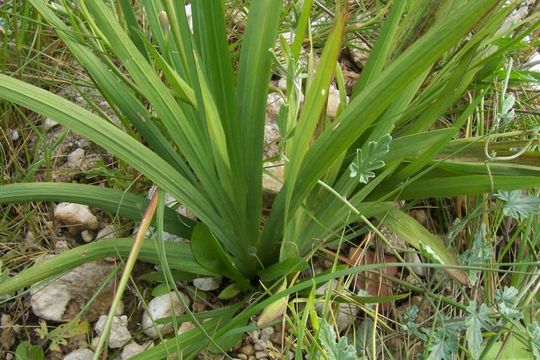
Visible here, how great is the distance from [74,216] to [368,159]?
2.04 feet

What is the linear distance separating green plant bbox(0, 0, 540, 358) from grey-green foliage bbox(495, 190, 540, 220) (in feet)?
0.08

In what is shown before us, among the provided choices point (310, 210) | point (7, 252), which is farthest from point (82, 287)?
point (310, 210)

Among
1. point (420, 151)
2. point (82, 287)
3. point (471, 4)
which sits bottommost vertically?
point (82, 287)

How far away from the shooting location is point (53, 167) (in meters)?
1.25

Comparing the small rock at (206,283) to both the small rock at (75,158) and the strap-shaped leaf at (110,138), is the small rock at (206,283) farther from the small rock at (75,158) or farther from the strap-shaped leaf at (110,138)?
the small rock at (75,158)

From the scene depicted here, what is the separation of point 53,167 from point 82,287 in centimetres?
32

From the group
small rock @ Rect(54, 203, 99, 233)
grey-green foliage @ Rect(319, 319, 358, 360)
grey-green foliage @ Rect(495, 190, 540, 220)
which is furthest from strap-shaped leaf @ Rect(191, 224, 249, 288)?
grey-green foliage @ Rect(495, 190, 540, 220)

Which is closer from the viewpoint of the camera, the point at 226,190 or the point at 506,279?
the point at 226,190

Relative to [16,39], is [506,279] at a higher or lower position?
lower

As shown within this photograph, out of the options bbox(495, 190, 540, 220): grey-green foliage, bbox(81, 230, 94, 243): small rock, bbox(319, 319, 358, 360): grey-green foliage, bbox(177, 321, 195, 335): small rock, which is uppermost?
bbox(495, 190, 540, 220): grey-green foliage

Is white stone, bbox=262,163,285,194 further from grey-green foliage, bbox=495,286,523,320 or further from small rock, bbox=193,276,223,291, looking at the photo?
grey-green foliage, bbox=495,286,523,320

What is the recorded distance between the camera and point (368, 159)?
798 millimetres

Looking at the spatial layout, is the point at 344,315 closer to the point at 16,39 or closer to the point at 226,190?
the point at 226,190

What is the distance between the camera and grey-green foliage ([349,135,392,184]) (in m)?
0.78
